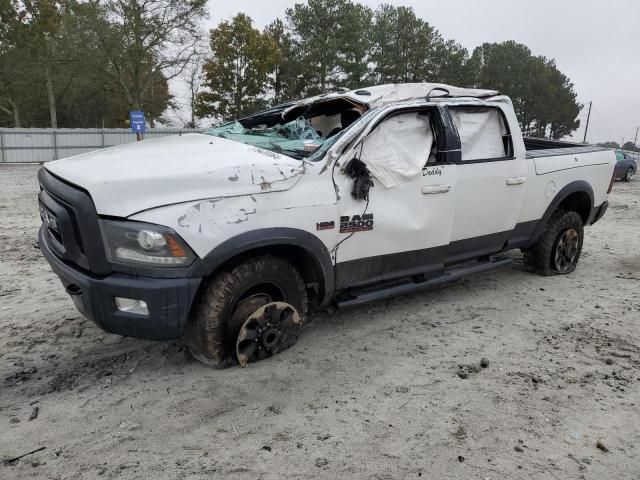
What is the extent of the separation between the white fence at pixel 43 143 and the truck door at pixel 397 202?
2037 cm

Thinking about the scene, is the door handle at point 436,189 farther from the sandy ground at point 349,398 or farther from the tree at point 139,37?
the tree at point 139,37

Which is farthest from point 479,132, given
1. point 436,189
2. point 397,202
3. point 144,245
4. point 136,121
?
point 136,121

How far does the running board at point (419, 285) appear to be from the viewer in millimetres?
3782

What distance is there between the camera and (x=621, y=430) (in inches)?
111

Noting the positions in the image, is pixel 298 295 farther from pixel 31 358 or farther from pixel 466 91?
pixel 466 91

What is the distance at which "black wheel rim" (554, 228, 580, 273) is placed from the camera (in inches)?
223

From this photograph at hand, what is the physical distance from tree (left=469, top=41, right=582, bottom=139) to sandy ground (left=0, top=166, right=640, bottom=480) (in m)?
45.7

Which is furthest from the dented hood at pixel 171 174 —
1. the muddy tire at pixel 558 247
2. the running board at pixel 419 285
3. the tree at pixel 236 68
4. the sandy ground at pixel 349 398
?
the tree at pixel 236 68

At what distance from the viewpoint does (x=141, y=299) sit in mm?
2848

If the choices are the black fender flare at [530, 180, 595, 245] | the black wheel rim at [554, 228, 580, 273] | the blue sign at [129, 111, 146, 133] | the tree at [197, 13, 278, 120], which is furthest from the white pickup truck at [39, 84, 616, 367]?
the tree at [197, 13, 278, 120]

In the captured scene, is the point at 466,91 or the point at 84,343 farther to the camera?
the point at 466,91

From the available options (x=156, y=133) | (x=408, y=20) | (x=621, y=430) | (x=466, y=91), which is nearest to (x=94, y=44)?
(x=156, y=133)

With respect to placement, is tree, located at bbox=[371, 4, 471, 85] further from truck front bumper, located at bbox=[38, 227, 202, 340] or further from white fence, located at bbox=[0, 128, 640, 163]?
truck front bumper, located at bbox=[38, 227, 202, 340]

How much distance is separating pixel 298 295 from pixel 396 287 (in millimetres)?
940
